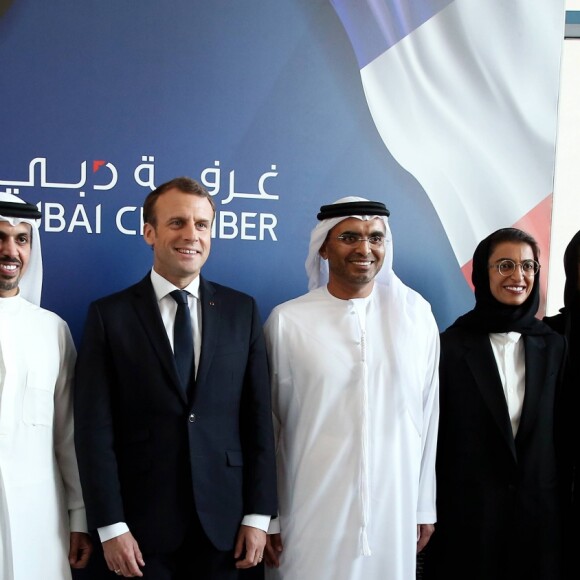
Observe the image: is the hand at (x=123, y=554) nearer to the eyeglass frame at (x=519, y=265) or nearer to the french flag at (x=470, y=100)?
the eyeglass frame at (x=519, y=265)

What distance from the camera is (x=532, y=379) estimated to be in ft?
7.77

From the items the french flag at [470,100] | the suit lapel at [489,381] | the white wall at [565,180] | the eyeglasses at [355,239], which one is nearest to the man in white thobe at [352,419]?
the eyeglasses at [355,239]

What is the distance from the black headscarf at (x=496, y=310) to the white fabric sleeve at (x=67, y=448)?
1.59 metres

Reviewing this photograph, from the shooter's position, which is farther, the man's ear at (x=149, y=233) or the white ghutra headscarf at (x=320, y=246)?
the white ghutra headscarf at (x=320, y=246)

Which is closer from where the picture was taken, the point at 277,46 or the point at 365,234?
the point at 365,234

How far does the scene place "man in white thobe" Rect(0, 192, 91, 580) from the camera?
202cm

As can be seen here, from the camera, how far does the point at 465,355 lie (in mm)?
2441

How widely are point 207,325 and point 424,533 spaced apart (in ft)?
4.06

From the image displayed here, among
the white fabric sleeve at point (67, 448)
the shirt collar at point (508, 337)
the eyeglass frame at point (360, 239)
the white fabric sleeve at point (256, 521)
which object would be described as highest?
the eyeglass frame at point (360, 239)

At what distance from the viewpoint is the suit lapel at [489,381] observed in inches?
91.0

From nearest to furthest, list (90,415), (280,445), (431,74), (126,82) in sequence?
(90,415)
(280,445)
(126,82)
(431,74)

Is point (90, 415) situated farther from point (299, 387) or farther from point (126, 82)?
point (126, 82)

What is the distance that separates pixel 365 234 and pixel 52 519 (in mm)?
1520

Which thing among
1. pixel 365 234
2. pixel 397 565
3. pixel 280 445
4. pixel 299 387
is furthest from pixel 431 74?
pixel 397 565
